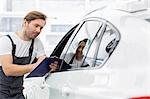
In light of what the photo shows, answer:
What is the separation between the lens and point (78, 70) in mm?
2918

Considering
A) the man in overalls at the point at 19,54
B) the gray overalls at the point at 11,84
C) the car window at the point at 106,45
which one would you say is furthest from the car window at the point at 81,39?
the gray overalls at the point at 11,84

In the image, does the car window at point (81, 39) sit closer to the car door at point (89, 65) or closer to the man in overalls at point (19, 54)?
the car door at point (89, 65)

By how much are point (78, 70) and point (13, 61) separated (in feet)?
3.87

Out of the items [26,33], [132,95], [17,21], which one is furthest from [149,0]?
[17,21]

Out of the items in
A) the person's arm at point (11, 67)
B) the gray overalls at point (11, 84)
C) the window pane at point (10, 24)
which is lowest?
the gray overalls at point (11, 84)

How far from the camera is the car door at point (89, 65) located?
8.41 ft

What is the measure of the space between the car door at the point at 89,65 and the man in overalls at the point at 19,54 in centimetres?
42

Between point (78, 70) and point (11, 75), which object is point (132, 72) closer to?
point (78, 70)

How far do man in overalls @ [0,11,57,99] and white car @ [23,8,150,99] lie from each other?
661 mm

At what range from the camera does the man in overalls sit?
12.5 feet

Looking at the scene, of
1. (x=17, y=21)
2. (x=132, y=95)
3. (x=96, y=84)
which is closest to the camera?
(x=132, y=95)

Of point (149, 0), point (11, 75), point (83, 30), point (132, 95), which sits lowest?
point (11, 75)

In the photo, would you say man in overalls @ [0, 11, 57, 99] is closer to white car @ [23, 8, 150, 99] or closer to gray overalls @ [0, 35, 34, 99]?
gray overalls @ [0, 35, 34, 99]

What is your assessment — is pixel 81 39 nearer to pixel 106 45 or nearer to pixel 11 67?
pixel 106 45
